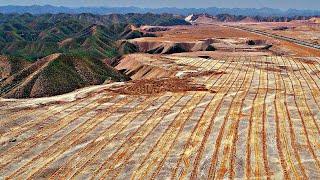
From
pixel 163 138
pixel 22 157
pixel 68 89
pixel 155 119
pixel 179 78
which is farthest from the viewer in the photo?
pixel 179 78

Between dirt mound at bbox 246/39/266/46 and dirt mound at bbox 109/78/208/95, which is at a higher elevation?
dirt mound at bbox 246/39/266/46

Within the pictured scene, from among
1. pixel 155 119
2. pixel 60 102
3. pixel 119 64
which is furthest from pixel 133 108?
pixel 119 64

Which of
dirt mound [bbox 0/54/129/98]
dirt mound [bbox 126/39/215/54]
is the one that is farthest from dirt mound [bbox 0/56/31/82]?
dirt mound [bbox 126/39/215/54]

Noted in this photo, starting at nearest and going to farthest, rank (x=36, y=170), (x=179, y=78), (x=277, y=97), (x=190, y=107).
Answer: (x=36, y=170), (x=190, y=107), (x=277, y=97), (x=179, y=78)

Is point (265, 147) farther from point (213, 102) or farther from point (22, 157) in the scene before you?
point (22, 157)

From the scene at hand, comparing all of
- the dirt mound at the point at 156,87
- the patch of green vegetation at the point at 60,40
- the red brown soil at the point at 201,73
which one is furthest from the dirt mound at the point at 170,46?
the dirt mound at the point at 156,87

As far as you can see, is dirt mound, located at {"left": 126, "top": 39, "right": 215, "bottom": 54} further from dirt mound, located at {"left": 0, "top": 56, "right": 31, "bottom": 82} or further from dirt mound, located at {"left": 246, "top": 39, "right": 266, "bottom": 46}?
dirt mound, located at {"left": 0, "top": 56, "right": 31, "bottom": 82}

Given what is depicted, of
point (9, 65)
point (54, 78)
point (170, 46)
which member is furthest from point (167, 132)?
point (170, 46)
